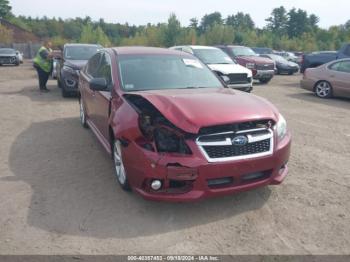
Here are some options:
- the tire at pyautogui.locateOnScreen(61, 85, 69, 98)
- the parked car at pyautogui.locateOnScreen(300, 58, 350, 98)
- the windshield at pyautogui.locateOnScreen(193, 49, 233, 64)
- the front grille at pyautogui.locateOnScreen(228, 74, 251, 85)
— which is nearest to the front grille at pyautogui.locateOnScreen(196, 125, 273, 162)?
the tire at pyautogui.locateOnScreen(61, 85, 69, 98)

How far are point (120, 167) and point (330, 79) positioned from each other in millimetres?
9731

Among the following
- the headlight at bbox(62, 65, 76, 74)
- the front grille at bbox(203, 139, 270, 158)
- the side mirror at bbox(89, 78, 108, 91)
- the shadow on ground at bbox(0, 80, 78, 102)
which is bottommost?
the shadow on ground at bbox(0, 80, 78, 102)

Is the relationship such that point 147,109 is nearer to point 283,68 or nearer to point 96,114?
point 96,114

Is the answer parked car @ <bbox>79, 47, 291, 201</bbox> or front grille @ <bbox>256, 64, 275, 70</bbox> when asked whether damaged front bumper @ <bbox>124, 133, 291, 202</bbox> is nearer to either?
parked car @ <bbox>79, 47, 291, 201</bbox>

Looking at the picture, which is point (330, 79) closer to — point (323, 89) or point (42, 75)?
point (323, 89)

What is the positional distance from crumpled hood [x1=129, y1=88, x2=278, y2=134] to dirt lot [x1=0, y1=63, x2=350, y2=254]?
99cm

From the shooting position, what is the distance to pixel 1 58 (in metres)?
27.6

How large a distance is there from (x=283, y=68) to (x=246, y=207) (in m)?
20.0

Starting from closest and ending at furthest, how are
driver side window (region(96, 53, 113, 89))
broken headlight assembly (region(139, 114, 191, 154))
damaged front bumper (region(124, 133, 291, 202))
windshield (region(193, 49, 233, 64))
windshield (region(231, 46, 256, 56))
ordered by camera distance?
damaged front bumper (region(124, 133, 291, 202)) < broken headlight assembly (region(139, 114, 191, 154)) < driver side window (region(96, 53, 113, 89)) < windshield (region(193, 49, 233, 64)) < windshield (region(231, 46, 256, 56))

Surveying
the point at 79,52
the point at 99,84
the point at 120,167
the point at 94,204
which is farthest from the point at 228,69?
the point at 94,204

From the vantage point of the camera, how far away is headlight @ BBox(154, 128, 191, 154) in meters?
3.65

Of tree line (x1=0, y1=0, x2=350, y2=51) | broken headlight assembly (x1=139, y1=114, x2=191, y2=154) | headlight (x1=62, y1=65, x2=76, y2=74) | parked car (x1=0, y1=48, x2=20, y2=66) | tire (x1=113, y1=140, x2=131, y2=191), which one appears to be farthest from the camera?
tree line (x1=0, y1=0, x2=350, y2=51)

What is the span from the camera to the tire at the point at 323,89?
12.0 m

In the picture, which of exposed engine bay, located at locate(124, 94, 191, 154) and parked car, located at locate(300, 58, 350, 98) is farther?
parked car, located at locate(300, 58, 350, 98)
